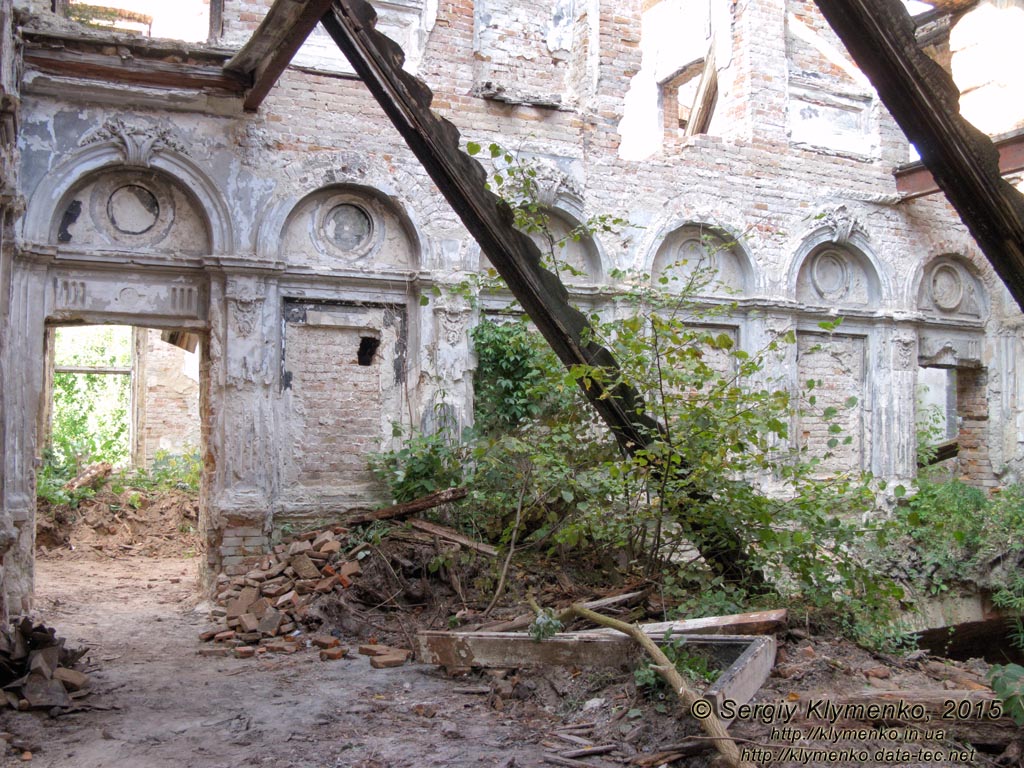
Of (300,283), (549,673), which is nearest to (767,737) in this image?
(549,673)

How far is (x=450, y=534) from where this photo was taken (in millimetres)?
7762

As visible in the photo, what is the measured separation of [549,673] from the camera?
5074 mm

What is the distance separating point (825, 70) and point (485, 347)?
6.44m

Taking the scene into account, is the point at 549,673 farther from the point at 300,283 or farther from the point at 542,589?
the point at 300,283

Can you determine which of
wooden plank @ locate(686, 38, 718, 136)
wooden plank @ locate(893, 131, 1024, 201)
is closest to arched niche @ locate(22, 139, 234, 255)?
wooden plank @ locate(893, 131, 1024, 201)

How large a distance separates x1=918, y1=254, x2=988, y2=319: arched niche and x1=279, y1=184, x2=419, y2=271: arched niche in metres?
7.25

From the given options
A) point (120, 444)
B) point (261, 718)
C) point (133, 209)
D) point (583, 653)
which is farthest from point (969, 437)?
point (120, 444)

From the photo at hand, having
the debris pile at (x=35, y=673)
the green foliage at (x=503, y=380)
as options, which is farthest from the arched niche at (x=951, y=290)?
the debris pile at (x=35, y=673)

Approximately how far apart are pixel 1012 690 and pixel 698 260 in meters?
7.29

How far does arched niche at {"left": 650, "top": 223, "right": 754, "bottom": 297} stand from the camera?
1043 cm

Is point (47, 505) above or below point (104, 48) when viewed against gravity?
below

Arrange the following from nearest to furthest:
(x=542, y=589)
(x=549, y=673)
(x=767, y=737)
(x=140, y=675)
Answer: (x=767, y=737) → (x=549, y=673) → (x=140, y=675) → (x=542, y=589)

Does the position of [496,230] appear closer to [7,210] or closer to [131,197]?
[7,210]

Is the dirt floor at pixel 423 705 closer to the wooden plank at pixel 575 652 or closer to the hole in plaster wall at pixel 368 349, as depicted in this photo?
the wooden plank at pixel 575 652
